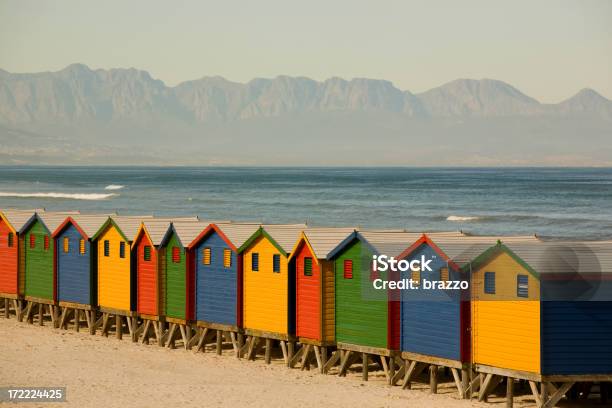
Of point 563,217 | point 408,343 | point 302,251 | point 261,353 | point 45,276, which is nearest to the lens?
point 408,343

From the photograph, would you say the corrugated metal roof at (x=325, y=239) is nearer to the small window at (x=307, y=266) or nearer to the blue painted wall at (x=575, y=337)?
the small window at (x=307, y=266)

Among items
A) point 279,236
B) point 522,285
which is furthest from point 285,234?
point 522,285

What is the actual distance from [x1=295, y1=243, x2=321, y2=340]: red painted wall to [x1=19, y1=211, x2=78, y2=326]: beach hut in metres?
15.5

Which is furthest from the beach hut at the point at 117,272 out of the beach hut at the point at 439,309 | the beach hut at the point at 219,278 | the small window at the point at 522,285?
the small window at the point at 522,285

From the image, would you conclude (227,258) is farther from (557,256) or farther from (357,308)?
(557,256)

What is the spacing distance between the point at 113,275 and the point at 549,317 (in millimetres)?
22476

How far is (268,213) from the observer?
16025cm

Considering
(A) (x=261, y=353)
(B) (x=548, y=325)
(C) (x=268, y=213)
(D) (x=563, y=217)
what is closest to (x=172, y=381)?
(A) (x=261, y=353)

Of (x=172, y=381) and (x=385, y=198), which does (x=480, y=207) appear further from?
(x=172, y=381)

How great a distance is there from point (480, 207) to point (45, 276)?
Result: 380 ft

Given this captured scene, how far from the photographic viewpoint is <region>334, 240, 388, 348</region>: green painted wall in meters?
41.8

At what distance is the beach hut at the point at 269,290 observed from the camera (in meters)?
44.8

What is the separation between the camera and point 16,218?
58.6 meters

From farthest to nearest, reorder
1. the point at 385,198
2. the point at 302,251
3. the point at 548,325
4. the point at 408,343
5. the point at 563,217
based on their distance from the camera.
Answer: the point at 385,198, the point at 563,217, the point at 302,251, the point at 408,343, the point at 548,325
